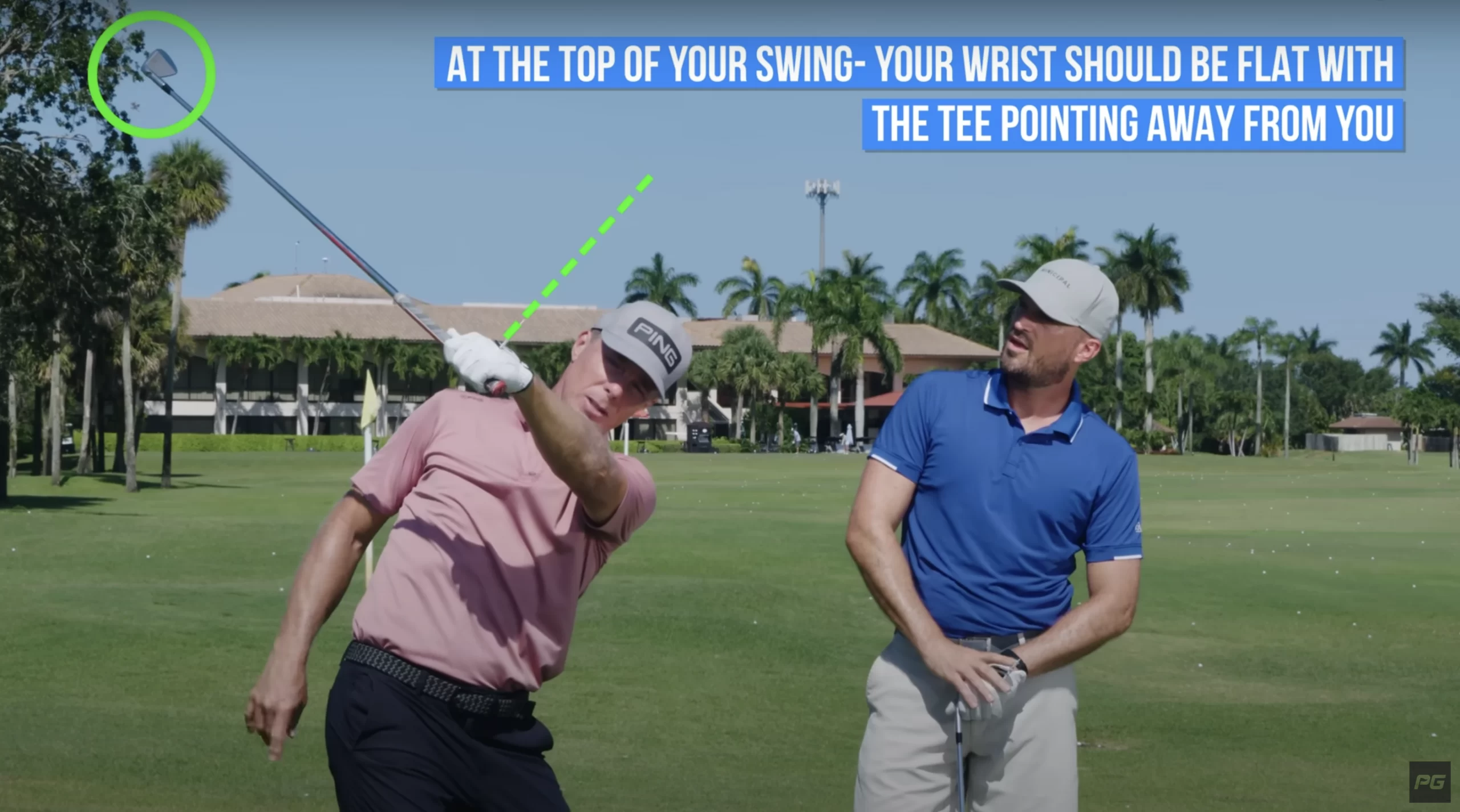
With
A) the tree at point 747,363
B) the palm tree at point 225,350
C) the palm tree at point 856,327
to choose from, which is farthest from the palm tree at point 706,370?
the palm tree at point 225,350

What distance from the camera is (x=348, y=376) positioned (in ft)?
388

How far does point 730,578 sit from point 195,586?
6.98 m

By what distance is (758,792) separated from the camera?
10.5 metres

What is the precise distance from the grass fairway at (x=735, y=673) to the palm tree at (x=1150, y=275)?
80.9m

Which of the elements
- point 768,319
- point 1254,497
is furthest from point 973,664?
point 768,319

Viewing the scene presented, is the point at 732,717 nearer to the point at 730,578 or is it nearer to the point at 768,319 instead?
the point at 730,578

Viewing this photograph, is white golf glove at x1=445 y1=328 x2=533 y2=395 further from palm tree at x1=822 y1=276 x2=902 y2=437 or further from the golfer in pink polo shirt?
palm tree at x1=822 y1=276 x2=902 y2=437

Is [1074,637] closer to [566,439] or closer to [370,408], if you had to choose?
[566,439]

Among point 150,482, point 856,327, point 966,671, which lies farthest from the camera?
point 856,327

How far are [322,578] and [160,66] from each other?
187cm

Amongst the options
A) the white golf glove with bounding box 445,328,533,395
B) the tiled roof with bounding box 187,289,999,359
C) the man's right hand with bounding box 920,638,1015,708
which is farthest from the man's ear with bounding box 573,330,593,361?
the tiled roof with bounding box 187,289,999,359

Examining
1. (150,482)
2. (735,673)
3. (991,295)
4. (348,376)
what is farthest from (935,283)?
(735,673)

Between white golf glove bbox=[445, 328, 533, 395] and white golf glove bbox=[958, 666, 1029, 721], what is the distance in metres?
1.96

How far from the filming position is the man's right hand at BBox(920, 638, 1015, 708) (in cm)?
523
